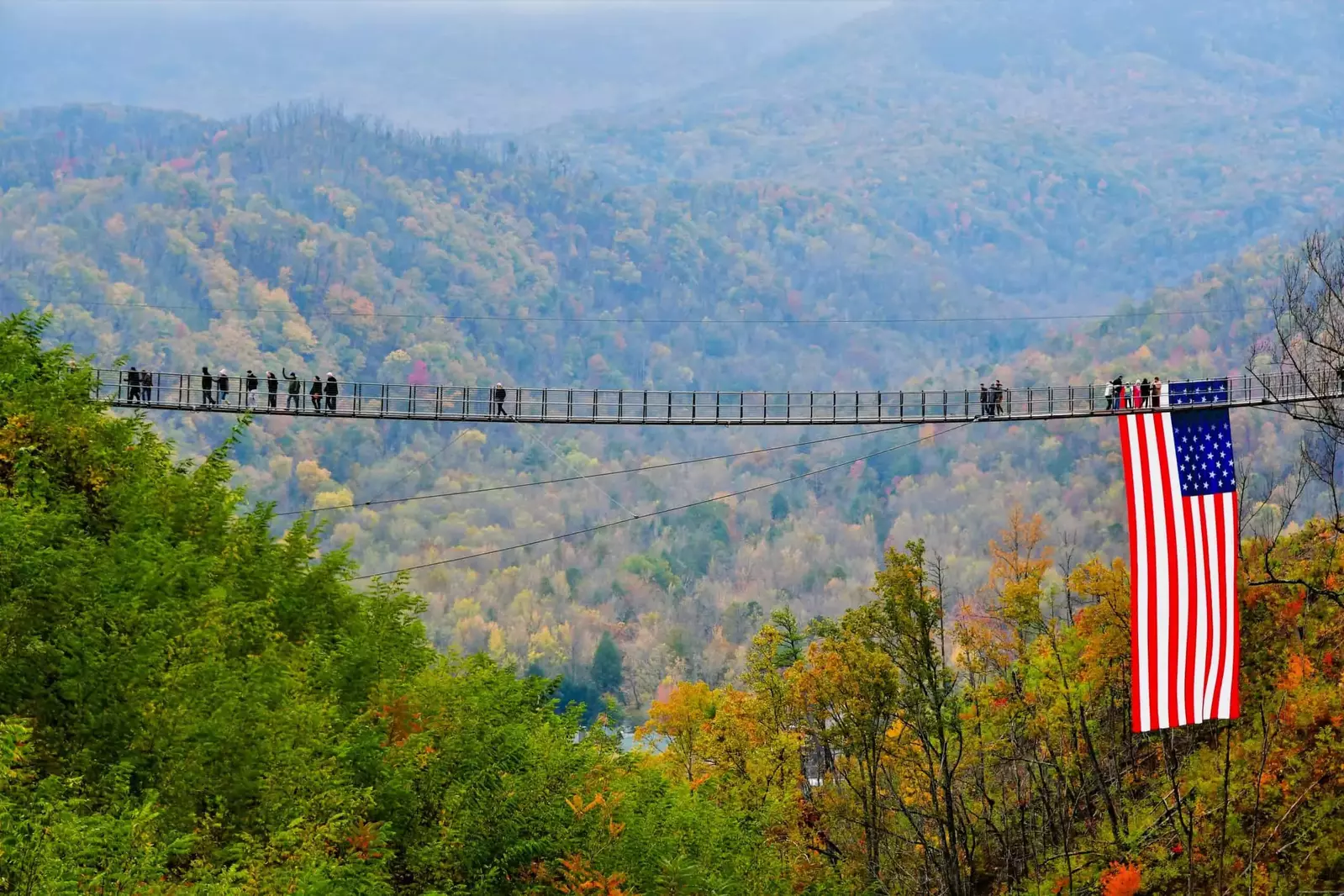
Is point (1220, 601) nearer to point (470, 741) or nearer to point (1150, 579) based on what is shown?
point (1150, 579)

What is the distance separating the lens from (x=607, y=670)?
14812 centimetres

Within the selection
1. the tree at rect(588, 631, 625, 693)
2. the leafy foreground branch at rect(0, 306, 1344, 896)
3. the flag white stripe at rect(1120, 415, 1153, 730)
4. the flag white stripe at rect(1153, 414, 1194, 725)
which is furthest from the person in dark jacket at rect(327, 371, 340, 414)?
the tree at rect(588, 631, 625, 693)

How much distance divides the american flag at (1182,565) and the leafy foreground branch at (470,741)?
1.31m

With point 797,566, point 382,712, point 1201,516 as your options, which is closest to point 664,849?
point 382,712

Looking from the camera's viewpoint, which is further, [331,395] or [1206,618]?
[331,395]

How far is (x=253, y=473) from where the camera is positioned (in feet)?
590

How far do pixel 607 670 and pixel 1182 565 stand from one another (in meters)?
122

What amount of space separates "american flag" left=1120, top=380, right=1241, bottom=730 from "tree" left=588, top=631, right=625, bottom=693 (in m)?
120

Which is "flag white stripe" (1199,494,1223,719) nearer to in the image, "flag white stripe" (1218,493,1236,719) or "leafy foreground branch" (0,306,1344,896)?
"flag white stripe" (1218,493,1236,719)

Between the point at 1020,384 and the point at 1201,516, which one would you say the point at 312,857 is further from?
the point at 1020,384

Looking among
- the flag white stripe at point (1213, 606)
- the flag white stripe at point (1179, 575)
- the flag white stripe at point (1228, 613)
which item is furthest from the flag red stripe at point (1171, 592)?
the flag white stripe at point (1228, 613)

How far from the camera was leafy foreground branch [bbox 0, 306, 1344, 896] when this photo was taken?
18000 mm

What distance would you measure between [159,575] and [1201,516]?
1916 cm

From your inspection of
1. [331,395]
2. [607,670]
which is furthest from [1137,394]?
[607,670]
